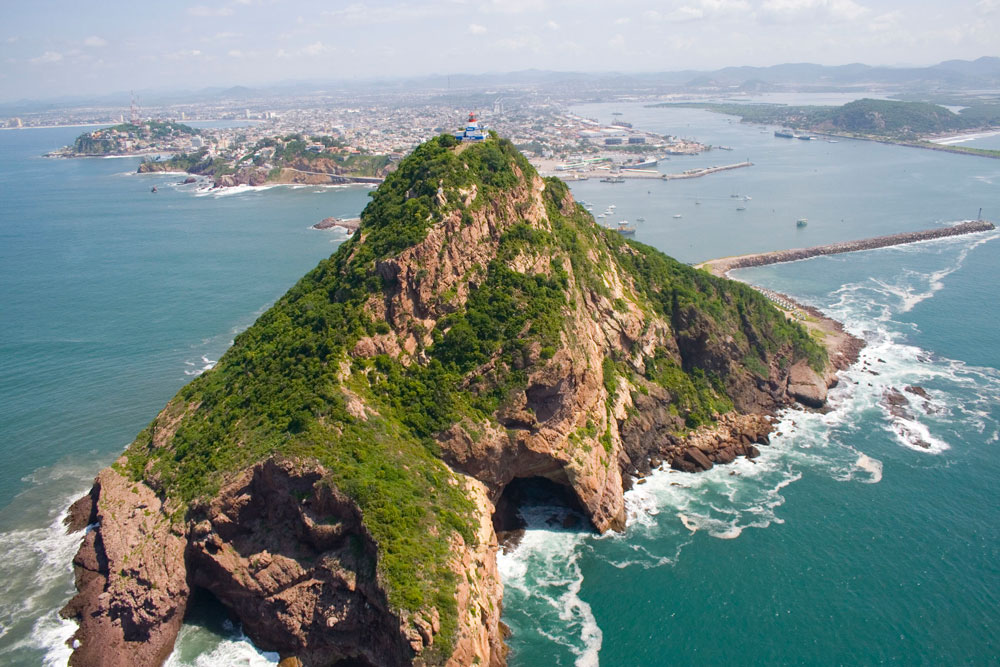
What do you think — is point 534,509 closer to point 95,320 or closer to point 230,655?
point 230,655

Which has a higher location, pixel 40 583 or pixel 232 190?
pixel 232 190

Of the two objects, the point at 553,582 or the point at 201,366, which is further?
the point at 201,366

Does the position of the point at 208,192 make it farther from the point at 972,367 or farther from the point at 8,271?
the point at 972,367

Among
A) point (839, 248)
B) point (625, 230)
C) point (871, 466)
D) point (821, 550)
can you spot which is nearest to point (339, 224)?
point (625, 230)

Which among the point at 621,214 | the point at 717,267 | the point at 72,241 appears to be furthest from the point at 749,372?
the point at 72,241

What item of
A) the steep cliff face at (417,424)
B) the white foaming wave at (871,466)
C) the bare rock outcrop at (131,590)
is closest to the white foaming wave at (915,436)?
the white foaming wave at (871,466)

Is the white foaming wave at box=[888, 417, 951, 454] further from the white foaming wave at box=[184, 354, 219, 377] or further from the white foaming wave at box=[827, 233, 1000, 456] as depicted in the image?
the white foaming wave at box=[184, 354, 219, 377]

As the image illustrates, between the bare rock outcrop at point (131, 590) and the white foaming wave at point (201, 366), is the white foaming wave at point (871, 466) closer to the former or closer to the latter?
the bare rock outcrop at point (131, 590)
